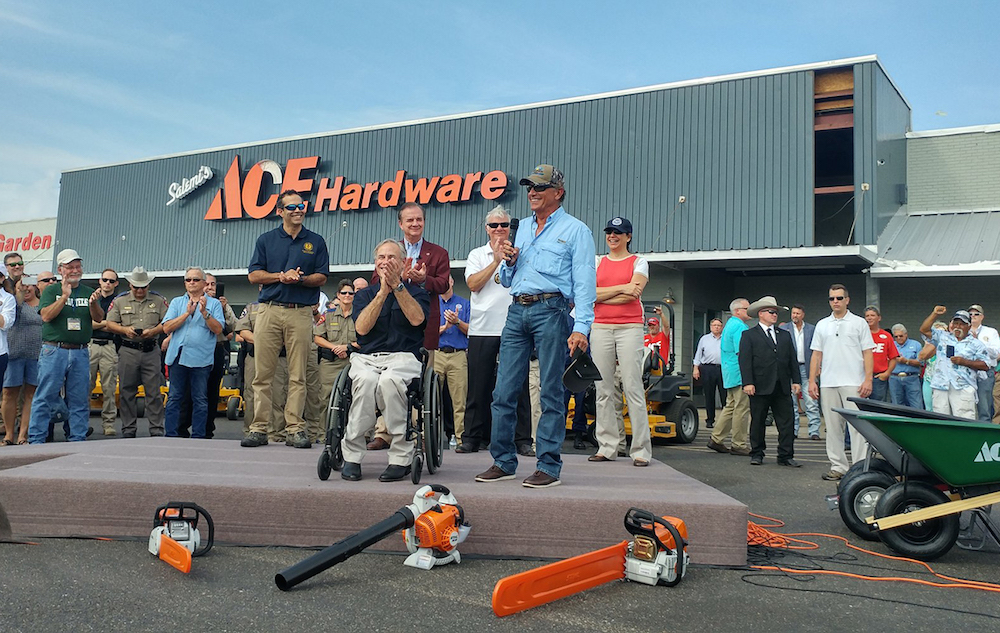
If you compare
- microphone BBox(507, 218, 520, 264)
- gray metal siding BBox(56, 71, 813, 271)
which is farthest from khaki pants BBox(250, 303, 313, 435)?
gray metal siding BBox(56, 71, 813, 271)

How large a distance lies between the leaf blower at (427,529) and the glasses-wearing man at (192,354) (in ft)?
16.2

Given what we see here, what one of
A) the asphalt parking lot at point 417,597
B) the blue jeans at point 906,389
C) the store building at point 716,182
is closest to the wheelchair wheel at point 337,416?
the asphalt parking lot at point 417,597

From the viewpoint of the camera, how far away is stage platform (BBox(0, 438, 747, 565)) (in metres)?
3.90

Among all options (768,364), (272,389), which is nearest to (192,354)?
(272,389)

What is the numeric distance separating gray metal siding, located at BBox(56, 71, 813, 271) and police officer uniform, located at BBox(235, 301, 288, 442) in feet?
35.2

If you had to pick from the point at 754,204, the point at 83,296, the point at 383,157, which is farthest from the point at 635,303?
the point at 383,157

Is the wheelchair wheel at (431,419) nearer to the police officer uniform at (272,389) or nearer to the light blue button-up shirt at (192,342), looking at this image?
the police officer uniform at (272,389)

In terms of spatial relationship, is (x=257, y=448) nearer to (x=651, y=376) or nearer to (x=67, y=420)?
(x=67, y=420)

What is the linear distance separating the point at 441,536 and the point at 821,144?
1663cm

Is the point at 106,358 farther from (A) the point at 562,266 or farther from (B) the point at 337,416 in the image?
(A) the point at 562,266

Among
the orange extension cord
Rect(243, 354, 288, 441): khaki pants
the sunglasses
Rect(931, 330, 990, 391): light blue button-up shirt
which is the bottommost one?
the orange extension cord

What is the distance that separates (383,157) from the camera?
21125 millimetres

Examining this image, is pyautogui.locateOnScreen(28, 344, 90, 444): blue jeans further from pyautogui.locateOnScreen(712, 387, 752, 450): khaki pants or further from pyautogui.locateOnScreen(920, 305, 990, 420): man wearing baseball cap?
pyautogui.locateOnScreen(920, 305, 990, 420): man wearing baseball cap

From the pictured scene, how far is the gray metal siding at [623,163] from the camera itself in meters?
15.9
